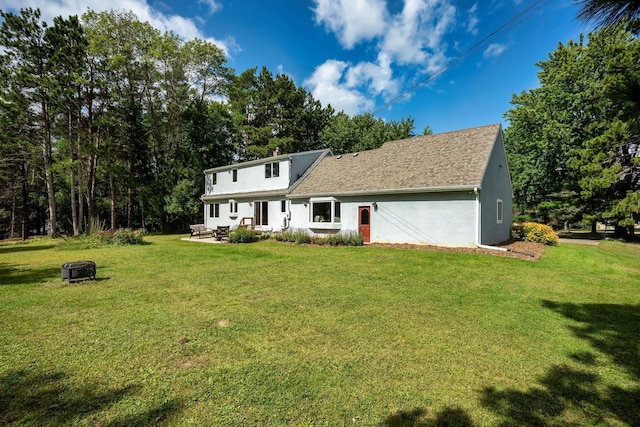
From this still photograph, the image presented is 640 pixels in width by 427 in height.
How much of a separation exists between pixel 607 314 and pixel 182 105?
3079cm

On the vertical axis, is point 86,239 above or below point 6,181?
below

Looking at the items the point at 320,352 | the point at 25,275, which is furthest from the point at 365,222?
the point at 25,275

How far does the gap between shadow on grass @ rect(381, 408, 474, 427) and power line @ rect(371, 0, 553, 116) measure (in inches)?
435

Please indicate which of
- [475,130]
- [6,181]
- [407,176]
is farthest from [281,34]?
[6,181]

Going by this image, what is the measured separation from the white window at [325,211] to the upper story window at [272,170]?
4112mm

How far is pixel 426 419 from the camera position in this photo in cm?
245

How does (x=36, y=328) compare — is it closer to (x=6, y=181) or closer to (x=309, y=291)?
(x=309, y=291)

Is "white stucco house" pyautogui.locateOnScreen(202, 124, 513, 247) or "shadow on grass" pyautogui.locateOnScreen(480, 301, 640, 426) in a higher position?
"white stucco house" pyautogui.locateOnScreen(202, 124, 513, 247)

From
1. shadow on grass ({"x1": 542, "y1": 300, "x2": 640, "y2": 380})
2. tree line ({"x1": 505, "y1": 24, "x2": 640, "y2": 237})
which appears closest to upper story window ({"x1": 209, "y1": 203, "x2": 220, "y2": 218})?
shadow on grass ({"x1": 542, "y1": 300, "x2": 640, "y2": 380})

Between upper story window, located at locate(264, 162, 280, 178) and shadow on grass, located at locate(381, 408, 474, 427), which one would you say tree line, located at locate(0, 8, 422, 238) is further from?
shadow on grass, located at locate(381, 408, 474, 427)

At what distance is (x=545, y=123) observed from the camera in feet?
74.7

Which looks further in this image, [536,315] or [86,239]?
[86,239]

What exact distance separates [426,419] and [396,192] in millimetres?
11724

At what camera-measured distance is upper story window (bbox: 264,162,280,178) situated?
19.3m
